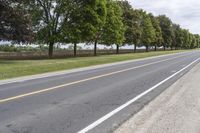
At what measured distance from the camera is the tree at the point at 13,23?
101 feet

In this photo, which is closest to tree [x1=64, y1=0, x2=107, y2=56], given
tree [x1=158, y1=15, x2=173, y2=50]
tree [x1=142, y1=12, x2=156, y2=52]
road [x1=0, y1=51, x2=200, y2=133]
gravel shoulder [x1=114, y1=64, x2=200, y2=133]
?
road [x1=0, y1=51, x2=200, y2=133]

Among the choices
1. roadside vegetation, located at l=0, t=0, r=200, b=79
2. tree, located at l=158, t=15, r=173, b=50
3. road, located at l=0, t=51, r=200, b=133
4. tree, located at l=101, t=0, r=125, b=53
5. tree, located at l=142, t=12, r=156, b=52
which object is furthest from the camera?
tree, located at l=158, t=15, r=173, b=50

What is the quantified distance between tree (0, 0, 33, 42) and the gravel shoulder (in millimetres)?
20699

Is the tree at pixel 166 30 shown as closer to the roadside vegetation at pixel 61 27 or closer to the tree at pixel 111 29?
the roadside vegetation at pixel 61 27

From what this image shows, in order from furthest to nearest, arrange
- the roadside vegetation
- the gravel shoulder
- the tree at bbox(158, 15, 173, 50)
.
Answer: the tree at bbox(158, 15, 173, 50) → the roadside vegetation → the gravel shoulder

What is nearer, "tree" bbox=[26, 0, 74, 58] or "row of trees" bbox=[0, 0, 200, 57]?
"row of trees" bbox=[0, 0, 200, 57]

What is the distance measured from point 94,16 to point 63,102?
38.2 m

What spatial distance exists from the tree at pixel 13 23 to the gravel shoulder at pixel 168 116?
815 inches

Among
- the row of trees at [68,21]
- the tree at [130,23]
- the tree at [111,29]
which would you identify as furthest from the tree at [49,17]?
the tree at [130,23]

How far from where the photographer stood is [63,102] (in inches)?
438

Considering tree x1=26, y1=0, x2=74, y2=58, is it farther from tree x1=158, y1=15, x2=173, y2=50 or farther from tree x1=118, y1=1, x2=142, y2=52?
tree x1=158, y1=15, x2=173, y2=50

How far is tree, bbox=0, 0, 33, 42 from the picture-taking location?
101ft

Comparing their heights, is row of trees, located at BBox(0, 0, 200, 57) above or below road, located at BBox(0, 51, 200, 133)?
above

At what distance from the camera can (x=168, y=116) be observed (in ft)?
Result: 30.1
